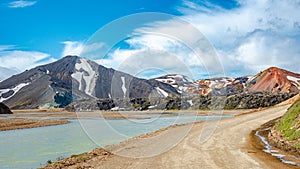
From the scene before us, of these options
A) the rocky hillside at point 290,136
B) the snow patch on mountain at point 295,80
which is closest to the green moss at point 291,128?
the rocky hillside at point 290,136

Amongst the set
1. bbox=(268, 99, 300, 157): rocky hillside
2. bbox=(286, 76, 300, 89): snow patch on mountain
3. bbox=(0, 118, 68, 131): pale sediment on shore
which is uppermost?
bbox=(286, 76, 300, 89): snow patch on mountain

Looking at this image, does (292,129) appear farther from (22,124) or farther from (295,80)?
(295,80)

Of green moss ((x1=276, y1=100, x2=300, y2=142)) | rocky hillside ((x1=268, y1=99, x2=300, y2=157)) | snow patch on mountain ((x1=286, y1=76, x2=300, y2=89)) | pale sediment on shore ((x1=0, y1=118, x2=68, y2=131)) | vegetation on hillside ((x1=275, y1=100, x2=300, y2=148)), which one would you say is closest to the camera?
rocky hillside ((x1=268, y1=99, x2=300, y2=157))

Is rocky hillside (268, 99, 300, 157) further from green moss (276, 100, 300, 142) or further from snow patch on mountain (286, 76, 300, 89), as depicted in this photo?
snow patch on mountain (286, 76, 300, 89)

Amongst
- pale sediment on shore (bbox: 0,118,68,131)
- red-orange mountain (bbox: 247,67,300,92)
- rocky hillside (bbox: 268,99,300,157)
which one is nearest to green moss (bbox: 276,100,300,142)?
rocky hillside (bbox: 268,99,300,157)

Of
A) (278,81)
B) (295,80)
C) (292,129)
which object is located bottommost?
(292,129)

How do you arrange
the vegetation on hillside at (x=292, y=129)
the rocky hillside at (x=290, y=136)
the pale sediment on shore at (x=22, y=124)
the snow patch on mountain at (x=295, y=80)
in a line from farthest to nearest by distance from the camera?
the snow patch on mountain at (x=295, y=80)
the pale sediment on shore at (x=22, y=124)
the vegetation on hillside at (x=292, y=129)
the rocky hillside at (x=290, y=136)

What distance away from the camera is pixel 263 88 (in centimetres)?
16675

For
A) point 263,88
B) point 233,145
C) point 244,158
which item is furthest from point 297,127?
point 263,88

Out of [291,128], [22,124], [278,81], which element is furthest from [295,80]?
[291,128]

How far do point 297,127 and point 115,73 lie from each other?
42.1 ft

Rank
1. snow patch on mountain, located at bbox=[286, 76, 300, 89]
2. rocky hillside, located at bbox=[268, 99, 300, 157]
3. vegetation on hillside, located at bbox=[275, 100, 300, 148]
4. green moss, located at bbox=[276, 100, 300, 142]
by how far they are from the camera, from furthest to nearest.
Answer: snow patch on mountain, located at bbox=[286, 76, 300, 89] → green moss, located at bbox=[276, 100, 300, 142] → vegetation on hillside, located at bbox=[275, 100, 300, 148] → rocky hillside, located at bbox=[268, 99, 300, 157]

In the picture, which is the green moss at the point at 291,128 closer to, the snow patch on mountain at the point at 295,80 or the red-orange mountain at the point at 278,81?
the red-orange mountain at the point at 278,81

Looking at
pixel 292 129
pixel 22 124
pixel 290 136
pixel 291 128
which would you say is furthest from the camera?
pixel 22 124
